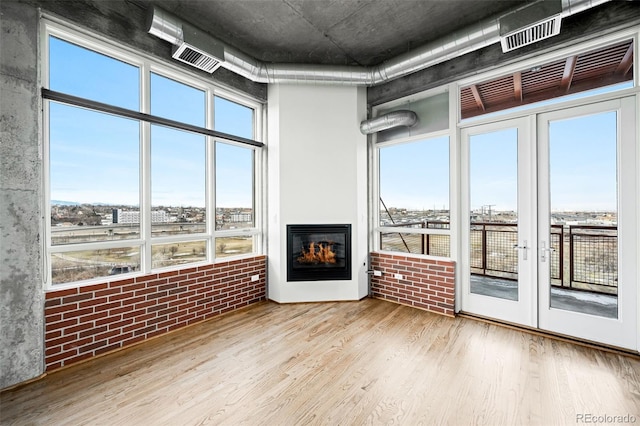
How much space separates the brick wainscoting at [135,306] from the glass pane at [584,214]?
3838 millimetres

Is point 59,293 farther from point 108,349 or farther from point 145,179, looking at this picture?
point 145,179

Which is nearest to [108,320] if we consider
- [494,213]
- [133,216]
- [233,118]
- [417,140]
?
[133,216]

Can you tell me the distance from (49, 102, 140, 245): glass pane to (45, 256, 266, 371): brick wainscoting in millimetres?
539

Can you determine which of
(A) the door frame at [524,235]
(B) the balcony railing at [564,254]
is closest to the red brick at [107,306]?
(B) the balcony railing at [564,254]

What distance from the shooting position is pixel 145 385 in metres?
2.20

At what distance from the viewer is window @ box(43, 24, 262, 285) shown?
8.48 ft

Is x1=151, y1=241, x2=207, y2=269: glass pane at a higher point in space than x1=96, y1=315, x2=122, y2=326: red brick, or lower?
higher

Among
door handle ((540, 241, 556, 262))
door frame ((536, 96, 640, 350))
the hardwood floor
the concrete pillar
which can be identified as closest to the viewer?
the hardwood floor

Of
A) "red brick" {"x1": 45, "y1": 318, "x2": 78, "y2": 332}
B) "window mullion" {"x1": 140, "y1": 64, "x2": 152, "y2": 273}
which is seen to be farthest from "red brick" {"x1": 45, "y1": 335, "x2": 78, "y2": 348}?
"window mullion" {"x1": 140, "y1": 64, "x2": 152, "y2": 273}

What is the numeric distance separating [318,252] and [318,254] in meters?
0.03

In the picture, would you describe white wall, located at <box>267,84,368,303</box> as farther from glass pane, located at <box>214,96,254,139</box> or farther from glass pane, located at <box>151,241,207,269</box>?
glass pane, located at <box>151,241,207,269</box>

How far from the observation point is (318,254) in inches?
164

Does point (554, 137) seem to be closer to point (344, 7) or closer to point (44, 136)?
point (344, 7)

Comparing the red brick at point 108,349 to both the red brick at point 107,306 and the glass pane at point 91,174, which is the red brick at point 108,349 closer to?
the red brick at point 107,306
